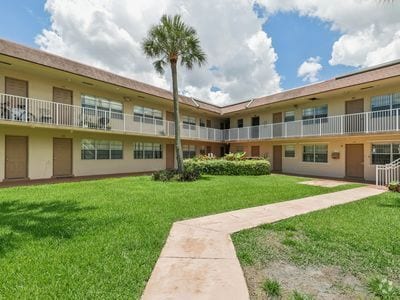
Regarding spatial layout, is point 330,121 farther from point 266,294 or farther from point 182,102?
point 266,294

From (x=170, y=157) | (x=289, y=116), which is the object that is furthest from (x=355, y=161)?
(x=170, y=157)

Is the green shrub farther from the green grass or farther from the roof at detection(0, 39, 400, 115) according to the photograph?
the roof at detection(0, 39, 400, 115)

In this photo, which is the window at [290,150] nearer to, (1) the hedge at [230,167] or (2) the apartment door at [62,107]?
(1) the hedge at [230,167]

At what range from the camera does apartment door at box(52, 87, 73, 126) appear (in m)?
14.0

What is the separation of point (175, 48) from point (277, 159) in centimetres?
1299

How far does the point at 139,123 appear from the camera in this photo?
18141 millimetres

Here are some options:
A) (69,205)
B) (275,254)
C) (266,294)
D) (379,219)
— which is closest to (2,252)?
(69,205)

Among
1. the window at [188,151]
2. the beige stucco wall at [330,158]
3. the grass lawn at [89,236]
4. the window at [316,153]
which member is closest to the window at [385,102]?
the beige stucco wall at [330,158]

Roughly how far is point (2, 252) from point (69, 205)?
11.5 feet

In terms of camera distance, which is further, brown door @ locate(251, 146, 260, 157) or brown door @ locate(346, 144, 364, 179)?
brown door @ locate(251, 146, 260, 157)

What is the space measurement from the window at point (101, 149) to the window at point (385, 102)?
17.1 m

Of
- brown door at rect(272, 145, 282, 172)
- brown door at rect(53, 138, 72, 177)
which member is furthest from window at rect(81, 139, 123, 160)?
brown door at rect(272, 145, 282, 172)

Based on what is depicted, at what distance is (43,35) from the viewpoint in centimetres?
1490

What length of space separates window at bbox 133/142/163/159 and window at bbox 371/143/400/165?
50.8 ft
